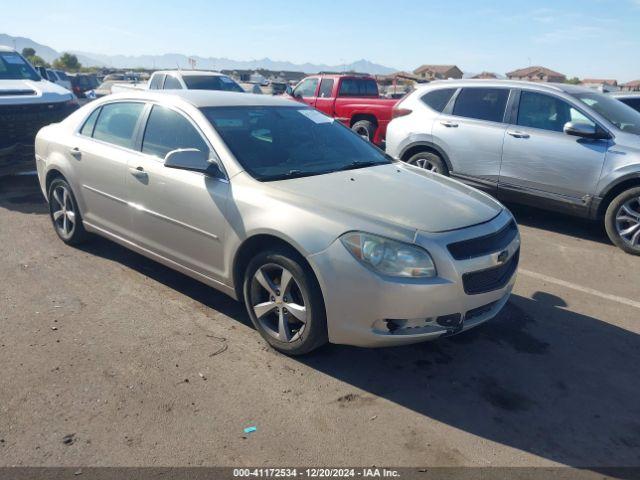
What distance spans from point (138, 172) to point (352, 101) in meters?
8.45

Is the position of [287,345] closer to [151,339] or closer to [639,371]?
[151,339]

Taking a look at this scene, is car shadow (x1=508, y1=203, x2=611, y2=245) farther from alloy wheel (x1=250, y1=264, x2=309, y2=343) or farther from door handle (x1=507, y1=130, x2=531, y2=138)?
alloy wheel (x1=250, y1=264, x2=309, y2=343)

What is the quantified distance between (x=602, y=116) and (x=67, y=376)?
6.16m

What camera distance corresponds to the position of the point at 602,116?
6270 millimetres

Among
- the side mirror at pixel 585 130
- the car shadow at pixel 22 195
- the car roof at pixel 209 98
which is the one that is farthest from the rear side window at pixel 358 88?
the car roof at pixel 209 98

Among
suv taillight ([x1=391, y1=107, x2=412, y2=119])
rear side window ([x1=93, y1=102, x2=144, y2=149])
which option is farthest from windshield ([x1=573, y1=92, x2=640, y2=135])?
rear side window ([x1=93, y1=102, x2=144, y2=149])

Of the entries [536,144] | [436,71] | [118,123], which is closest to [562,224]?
[536,144]

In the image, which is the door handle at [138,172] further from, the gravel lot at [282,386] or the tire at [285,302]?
the tire at [285,302]

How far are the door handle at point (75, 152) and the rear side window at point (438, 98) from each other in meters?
4.85

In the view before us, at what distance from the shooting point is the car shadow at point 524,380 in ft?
9.56

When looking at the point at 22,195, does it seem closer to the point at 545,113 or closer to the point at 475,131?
the point at 475,131

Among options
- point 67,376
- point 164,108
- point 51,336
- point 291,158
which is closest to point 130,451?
point 67,376

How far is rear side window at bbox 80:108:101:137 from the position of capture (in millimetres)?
5102

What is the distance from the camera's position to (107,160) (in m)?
4.68
